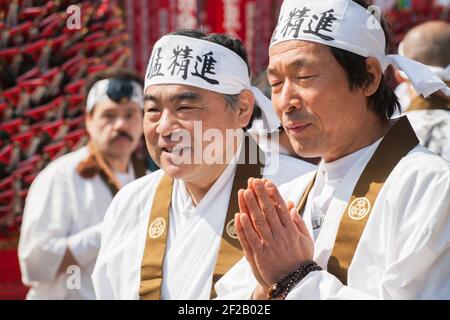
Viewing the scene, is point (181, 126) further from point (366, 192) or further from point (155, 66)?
point (366, 192)

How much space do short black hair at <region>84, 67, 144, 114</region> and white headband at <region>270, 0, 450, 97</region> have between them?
1965 millimetres

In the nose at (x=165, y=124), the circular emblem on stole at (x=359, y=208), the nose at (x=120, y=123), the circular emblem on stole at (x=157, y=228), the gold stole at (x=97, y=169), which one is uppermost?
the nose at (x=165, y=124)

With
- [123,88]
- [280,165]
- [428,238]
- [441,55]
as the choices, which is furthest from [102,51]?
[428,238]

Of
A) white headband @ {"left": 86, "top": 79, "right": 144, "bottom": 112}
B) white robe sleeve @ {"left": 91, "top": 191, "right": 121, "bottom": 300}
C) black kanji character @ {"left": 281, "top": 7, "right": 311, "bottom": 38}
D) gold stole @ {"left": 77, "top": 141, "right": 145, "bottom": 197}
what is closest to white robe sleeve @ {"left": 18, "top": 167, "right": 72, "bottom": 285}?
gold stole @ {"left": 77, "top": 141, "right": 145, "bottom": 197}

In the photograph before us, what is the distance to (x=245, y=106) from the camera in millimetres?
2525

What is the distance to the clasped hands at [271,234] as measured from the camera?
183cm

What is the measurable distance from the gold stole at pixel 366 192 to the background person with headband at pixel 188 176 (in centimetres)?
49

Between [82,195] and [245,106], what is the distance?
1.63 meters

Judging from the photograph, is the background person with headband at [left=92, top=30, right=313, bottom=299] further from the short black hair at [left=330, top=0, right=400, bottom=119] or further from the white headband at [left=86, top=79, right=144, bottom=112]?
the white headband at [left=86, top=79, right=144, bottom=112]

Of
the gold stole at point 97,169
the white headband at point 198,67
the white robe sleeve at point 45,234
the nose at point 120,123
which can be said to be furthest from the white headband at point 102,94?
the white headband at point 198,67

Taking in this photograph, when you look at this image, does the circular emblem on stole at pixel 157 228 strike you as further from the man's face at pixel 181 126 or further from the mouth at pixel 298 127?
the mouth at pixel 298 127

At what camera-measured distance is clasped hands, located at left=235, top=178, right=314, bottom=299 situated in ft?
6.01

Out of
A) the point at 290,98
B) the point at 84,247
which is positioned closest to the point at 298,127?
the point at 290,98

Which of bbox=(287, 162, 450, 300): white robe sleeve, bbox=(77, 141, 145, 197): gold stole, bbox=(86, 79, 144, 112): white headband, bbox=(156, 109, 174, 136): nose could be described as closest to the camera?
bbox=(287, 162, 450, 300): white robe sleeve
